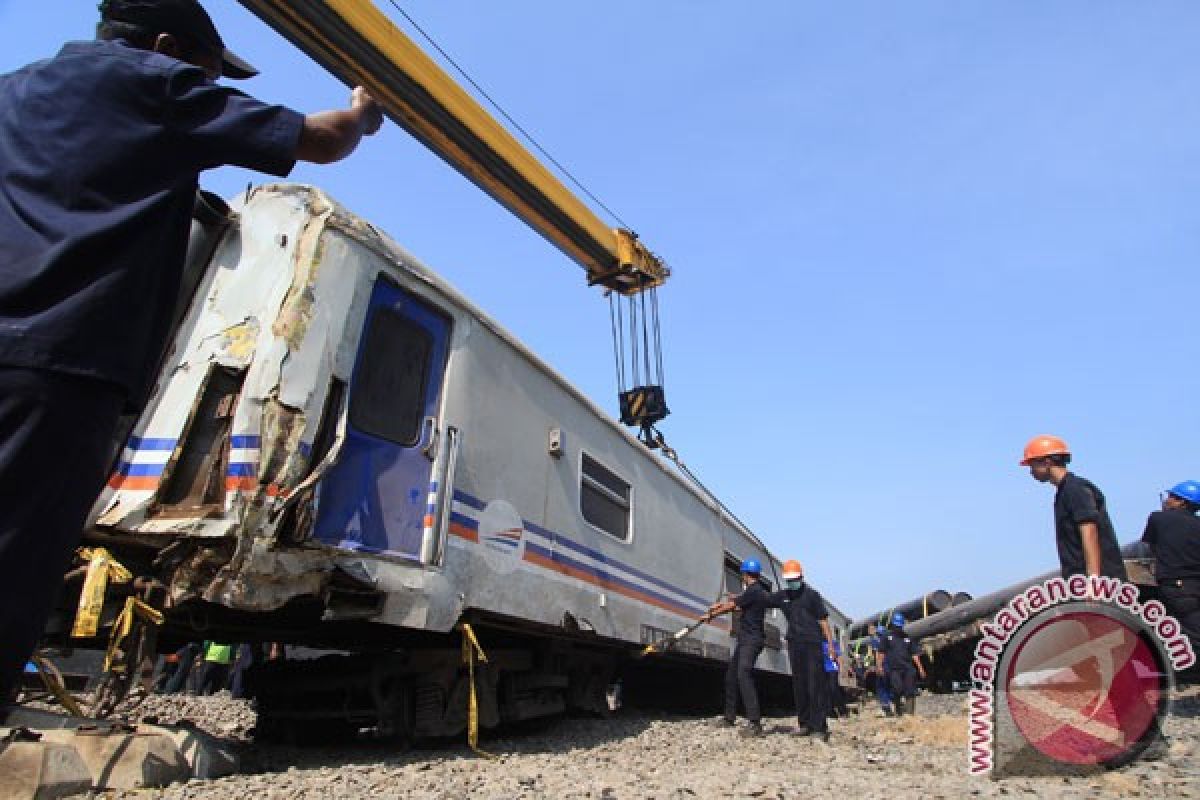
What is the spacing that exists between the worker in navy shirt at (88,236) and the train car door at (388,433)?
8.72 feet

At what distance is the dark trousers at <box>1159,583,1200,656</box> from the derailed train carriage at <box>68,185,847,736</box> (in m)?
3.90

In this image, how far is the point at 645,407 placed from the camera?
13.0m

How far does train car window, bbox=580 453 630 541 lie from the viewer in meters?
6.55

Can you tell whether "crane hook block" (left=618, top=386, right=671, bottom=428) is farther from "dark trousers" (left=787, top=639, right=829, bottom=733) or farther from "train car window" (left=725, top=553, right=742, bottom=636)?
"dark trousers" (left=787, top=639, right=829, bottom=733)

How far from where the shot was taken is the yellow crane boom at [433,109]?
274 inches

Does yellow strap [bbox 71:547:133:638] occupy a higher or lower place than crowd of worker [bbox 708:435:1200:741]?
lower

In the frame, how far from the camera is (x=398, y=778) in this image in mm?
3793

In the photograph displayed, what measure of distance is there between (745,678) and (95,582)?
226 inches

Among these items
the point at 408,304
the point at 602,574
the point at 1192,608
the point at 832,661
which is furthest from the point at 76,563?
the point at 832,661

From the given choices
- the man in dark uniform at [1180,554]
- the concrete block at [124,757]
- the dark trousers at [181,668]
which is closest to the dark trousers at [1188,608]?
the man in dark uniform at [1180,554]

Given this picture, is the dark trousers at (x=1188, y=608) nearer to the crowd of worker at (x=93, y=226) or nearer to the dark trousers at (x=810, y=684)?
the dark trousers at (x=810, y=684)

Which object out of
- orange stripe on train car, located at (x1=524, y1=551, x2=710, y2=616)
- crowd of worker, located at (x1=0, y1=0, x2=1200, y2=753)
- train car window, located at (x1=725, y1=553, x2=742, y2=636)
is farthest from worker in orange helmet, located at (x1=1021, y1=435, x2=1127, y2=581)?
train car window, located at (x1=725, y1=553, x2=742, y2=636)

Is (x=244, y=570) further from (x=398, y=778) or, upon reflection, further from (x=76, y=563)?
(x=398, y=778)

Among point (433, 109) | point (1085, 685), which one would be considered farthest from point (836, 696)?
point (433, 109)
